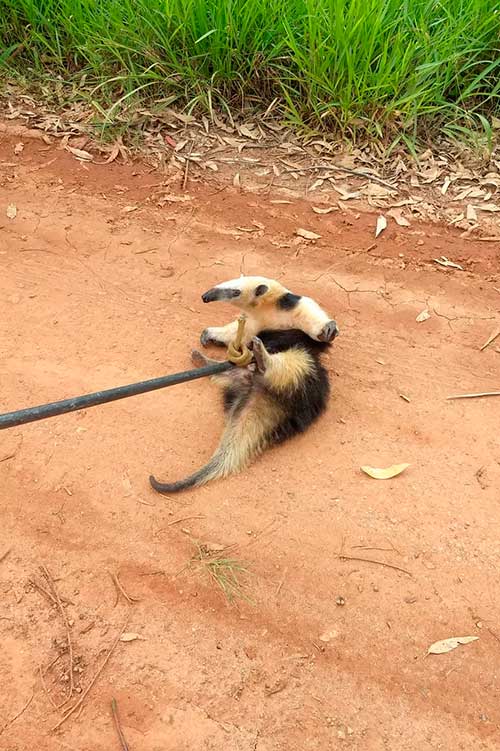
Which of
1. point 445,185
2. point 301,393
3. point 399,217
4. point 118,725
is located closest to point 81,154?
point 399,217

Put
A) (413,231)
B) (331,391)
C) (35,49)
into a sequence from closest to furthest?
(331,391) < (413,231) < (35,49)

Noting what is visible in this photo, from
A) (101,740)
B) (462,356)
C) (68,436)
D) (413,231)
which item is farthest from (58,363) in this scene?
(413,231)

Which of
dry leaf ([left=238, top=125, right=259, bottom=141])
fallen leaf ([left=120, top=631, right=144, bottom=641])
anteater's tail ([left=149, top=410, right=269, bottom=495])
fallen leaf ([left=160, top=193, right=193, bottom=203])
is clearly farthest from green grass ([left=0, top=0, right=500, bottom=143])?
fallen leaf ([left=120, top=631, right=144, bottom=641])

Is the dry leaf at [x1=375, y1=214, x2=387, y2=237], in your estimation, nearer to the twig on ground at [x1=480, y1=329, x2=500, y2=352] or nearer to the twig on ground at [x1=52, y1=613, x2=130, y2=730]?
the twig on ground at [x1=480, y1=329, x2=500, y2=352]

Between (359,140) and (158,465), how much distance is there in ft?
11.4

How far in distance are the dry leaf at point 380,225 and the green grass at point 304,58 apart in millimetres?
858

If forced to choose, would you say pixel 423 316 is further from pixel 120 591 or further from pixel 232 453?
pixel 120 591

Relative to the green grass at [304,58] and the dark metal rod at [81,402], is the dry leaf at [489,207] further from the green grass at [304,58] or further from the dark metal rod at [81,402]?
the dark metal rod at [81,402]

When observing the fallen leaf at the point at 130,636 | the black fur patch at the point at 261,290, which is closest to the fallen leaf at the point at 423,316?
the black fur patch at the point at 261,290

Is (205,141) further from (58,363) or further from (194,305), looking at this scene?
(58,363)

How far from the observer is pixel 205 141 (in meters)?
5.45

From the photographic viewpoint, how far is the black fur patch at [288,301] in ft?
11.5

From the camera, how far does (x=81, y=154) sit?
5.37 metres

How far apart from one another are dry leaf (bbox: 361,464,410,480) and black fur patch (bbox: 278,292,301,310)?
0.94 metres
